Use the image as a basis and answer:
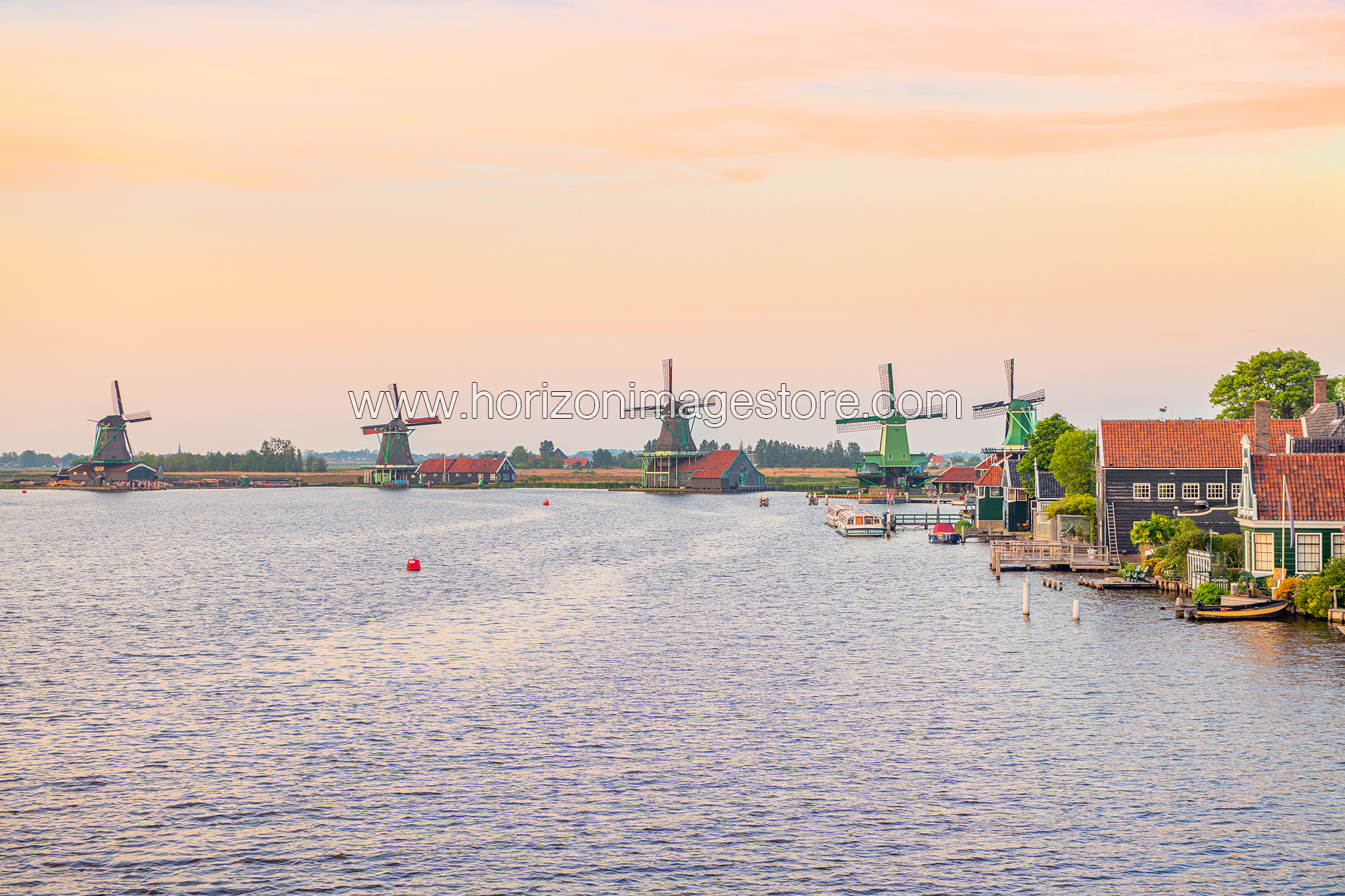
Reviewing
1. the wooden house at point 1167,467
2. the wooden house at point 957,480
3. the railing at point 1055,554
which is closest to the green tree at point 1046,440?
the railing at point 1055,554

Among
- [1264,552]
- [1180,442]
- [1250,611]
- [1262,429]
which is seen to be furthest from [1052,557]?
[1250,611]

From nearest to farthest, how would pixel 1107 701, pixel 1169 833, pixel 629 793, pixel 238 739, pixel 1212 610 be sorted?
1. pixel 1169 833
2. pixel 629 793
3. pixel 238 739
4. pixel 1107 701
5. pixel 1212 610

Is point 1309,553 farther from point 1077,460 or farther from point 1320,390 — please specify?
point 1077,460

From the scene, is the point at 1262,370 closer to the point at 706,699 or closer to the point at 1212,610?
the point at 1212,610

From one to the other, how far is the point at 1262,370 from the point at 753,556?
45431 millimetres

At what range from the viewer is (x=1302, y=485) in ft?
175

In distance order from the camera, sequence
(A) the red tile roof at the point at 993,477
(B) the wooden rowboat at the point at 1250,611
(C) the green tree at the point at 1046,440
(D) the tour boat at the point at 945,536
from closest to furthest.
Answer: (B) the wooden rowboat at the point at 1250,611, (D) the tour boat at the point at 945,536, (C) the green tree at the point at 1046,440, (A) the red tile roof at the point at 993,477

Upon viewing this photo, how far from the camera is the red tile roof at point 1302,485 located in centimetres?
5216

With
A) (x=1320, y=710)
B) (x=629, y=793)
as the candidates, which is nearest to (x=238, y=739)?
(x=629, y=793)

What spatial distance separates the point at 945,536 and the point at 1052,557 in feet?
86.2

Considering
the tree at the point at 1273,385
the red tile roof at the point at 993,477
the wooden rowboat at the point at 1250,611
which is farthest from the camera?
the red tile roof at the point at 993,477

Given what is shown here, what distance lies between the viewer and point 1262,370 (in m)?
93.1

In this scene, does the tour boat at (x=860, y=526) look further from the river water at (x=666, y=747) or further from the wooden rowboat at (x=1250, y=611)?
the wooden rowboat at (x=1250, y=611)

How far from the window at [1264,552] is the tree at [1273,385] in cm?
3977
